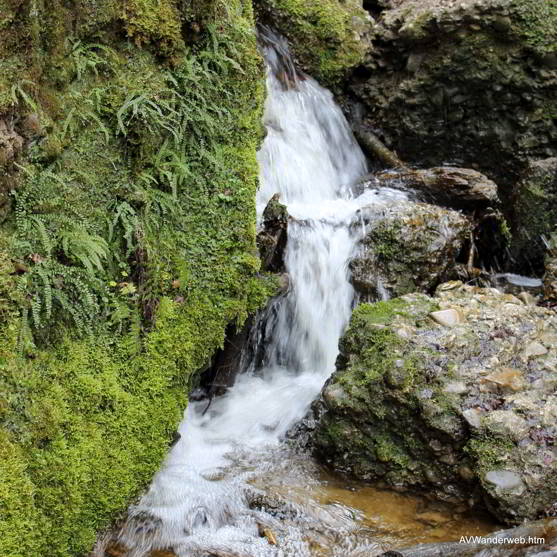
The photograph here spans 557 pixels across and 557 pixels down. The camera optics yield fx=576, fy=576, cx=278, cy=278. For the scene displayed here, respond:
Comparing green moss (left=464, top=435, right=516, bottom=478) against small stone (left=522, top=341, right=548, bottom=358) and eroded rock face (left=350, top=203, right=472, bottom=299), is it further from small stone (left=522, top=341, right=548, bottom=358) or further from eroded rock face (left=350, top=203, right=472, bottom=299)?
eroded rock face (left=350, top=203, right=472, bottom=299)

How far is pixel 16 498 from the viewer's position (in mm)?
3469

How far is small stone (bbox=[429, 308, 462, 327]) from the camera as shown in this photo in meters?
5.32

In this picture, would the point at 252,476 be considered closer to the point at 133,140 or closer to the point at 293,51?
the point at 133,140

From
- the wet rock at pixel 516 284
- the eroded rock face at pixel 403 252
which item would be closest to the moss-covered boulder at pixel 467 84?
the wet rock at pixel 516 284

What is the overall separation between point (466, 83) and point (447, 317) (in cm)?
598

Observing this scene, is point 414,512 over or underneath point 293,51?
underneath

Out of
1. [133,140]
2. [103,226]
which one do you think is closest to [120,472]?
[103,226]

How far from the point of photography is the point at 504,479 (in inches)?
169

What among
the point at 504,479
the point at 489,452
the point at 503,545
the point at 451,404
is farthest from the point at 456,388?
the point at 503,545

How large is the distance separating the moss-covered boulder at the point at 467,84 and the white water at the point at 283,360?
1.06 m

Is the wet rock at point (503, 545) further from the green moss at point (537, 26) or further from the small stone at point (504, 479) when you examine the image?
the green moss at point (537, 26)

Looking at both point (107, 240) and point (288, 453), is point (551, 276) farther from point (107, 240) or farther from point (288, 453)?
point (107, 240)

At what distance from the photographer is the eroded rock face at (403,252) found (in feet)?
22.9

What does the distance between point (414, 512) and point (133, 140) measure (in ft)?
12.4
